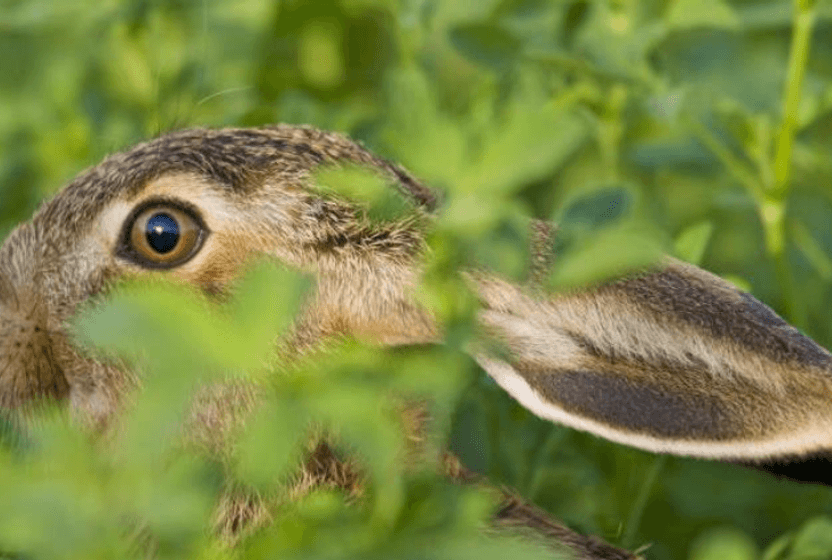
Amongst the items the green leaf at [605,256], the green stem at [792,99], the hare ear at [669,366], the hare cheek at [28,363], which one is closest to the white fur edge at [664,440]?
the hare ear at [669,366]

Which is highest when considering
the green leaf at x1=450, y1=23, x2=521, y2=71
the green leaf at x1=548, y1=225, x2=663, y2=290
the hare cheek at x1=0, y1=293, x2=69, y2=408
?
the green leaf at x1=450, y1=23, x2=521, y2=71

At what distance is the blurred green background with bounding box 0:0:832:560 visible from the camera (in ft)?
13.1

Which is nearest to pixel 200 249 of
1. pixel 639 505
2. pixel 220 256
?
pixel 220 256

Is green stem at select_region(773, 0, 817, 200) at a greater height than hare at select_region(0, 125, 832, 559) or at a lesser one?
greater

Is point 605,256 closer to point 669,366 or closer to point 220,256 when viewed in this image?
point 669,366

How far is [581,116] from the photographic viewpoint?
172 inches

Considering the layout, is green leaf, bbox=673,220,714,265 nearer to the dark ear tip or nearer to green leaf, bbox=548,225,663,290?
the dark ear tip

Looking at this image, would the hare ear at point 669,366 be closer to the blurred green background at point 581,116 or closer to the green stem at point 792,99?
the blurred green background at point 581,116

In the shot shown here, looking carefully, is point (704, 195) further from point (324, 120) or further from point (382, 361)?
point (382, 361)

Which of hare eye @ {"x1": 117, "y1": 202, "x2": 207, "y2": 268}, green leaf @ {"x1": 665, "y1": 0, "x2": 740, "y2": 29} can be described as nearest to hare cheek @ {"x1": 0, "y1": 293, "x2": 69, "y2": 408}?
hare eye @ {"x1": 117, "y1": 202, "x2": 207, "y2": 268}

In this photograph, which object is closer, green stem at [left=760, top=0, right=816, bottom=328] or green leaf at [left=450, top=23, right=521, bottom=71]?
green stem at [left=760, top=0, right=816, bottom=328]

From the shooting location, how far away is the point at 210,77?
4.97m

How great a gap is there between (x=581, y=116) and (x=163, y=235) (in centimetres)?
117

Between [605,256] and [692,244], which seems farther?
[692,244]
